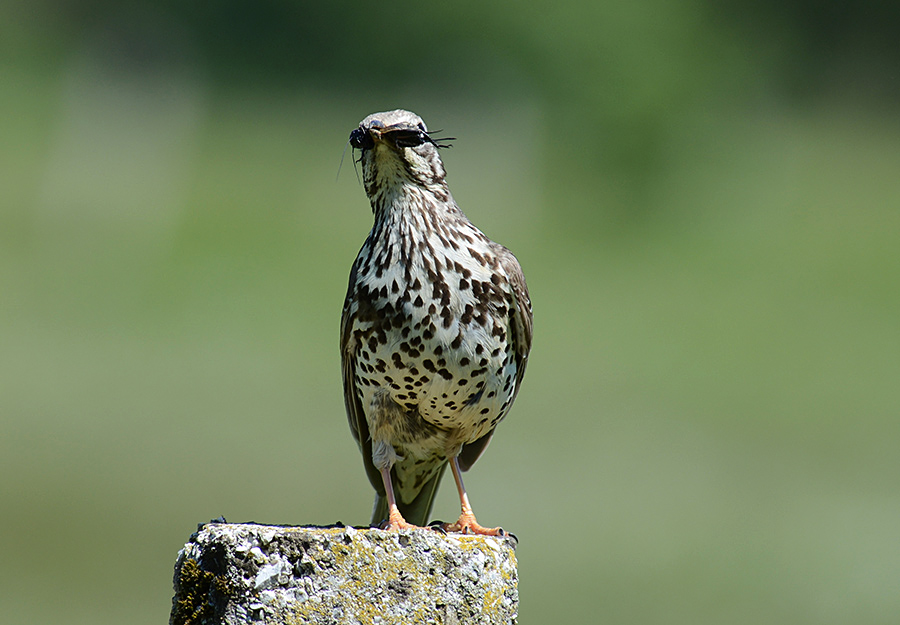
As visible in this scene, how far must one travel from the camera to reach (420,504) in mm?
6172

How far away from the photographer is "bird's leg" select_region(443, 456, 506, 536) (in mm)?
4969

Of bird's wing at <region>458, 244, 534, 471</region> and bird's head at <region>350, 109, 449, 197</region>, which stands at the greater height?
bird's head at <region>350, 109, 449, 197</region>

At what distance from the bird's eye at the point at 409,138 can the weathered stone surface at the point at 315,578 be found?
7.87 feet

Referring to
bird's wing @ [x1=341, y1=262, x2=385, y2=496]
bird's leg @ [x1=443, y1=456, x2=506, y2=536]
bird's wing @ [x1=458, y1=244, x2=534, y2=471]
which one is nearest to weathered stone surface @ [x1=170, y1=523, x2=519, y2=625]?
bird's leg @ [x1=443, y1=456, x2=506, y2=536]

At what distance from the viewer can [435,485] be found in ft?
20.3

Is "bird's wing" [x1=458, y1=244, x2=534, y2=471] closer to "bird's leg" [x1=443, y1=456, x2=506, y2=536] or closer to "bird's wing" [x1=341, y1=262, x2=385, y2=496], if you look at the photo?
"bird's leg" [x1=443, y1=456, x2=506, y2=536]

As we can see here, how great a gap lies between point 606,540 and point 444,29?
2673 centimetres

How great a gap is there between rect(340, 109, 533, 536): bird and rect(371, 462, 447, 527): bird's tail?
0.16 metres

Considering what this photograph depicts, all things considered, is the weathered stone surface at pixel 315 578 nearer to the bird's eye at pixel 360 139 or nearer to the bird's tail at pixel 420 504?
the bird's eye at pixel 360 139

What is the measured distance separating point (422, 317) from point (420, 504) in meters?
1.27

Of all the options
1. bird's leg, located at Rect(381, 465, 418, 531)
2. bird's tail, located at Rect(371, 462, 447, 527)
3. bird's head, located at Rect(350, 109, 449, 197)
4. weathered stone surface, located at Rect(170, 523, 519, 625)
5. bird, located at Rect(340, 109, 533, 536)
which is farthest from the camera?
bird's tail, located at Rect(371, 462, 447, 527)

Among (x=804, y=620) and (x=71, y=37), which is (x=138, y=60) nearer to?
(x=71, y=37)

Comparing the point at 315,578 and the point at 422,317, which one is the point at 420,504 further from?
the point at 315,578

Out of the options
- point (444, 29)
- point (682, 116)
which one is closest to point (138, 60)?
point (444, 29)
